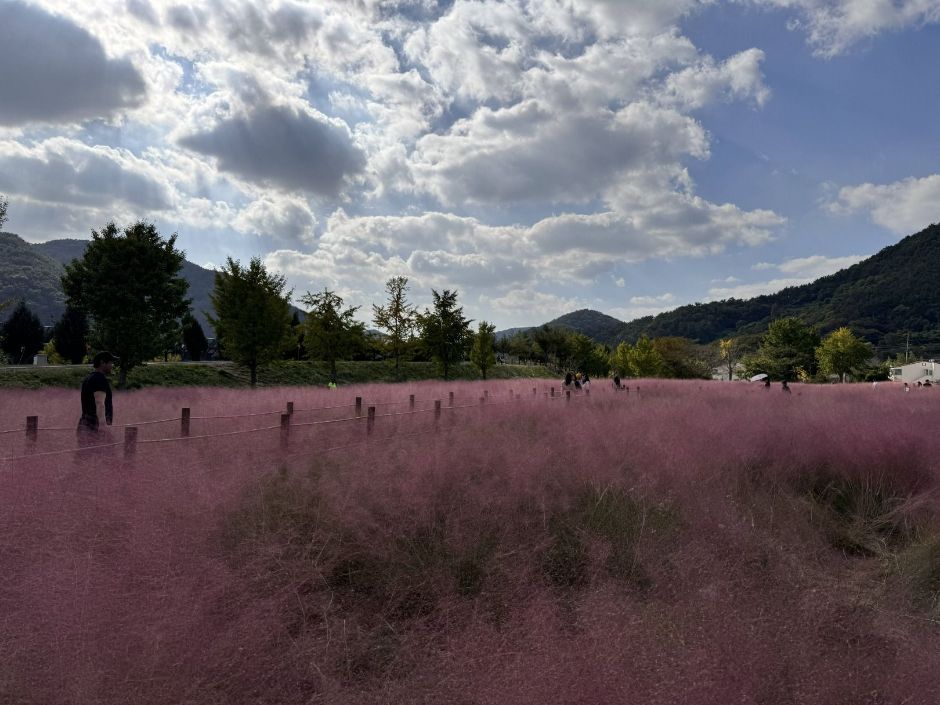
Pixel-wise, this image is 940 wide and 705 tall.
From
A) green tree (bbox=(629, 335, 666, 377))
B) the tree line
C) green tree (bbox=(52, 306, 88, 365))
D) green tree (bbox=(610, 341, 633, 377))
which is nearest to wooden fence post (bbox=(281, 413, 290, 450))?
the tree line

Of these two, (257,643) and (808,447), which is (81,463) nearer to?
(257,643)

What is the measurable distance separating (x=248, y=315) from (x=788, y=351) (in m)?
55.3

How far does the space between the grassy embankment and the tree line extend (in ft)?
4.35

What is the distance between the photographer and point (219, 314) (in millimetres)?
23203

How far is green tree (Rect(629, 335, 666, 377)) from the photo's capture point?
5116 cm

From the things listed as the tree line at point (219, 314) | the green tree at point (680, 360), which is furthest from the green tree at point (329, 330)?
the green tree at point (680, 360)

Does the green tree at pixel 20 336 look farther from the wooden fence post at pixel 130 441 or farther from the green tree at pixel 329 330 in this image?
the wooden fence post at pixel 130 441

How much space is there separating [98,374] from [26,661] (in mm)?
4702

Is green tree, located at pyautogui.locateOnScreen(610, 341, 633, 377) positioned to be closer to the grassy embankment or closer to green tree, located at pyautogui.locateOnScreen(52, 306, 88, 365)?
the grassy embankment

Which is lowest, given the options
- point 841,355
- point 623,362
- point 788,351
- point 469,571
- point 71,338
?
point 469,571

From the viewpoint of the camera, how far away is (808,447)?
24.6 ft

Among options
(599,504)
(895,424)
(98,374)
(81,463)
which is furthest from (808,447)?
(98,374)

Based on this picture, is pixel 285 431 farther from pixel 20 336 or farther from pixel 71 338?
pixel 20 336

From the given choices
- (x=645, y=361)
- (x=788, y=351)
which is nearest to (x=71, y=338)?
(x=645, y=361)
